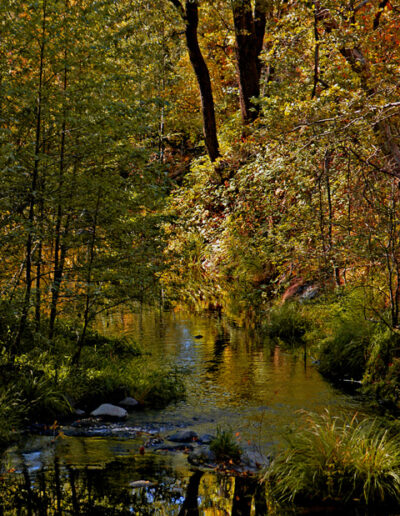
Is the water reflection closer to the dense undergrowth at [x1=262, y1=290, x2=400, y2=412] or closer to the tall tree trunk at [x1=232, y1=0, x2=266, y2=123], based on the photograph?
the dense undergrowth at [x1=262, y1=290, x2=400, y2=412]

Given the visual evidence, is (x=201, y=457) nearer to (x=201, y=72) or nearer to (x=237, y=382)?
(x=237, y=382)

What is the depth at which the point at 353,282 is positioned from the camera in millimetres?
10578

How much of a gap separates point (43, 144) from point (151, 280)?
227cm

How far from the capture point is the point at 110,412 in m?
Answer: 6.83

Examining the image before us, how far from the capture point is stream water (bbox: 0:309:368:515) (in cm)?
466

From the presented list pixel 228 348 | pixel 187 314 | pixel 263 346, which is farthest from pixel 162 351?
pixel 187 314

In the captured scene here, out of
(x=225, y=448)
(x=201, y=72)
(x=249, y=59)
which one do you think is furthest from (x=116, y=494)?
(x=249, y=59)

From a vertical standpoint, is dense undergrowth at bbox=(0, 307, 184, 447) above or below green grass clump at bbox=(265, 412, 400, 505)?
above

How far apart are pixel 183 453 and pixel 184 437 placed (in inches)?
14.6

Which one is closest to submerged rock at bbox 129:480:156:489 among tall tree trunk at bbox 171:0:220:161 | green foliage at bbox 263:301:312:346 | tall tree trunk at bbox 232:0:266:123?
green foliage at bbox 263:301:312:346

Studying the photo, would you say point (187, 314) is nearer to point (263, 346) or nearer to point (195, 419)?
point (263, 346)

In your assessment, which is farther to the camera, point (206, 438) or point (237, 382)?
point (237, 382)

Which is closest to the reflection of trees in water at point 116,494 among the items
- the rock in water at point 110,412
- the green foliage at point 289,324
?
the rock in water at point 110,412

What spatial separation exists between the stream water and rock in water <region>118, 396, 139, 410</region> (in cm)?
22
